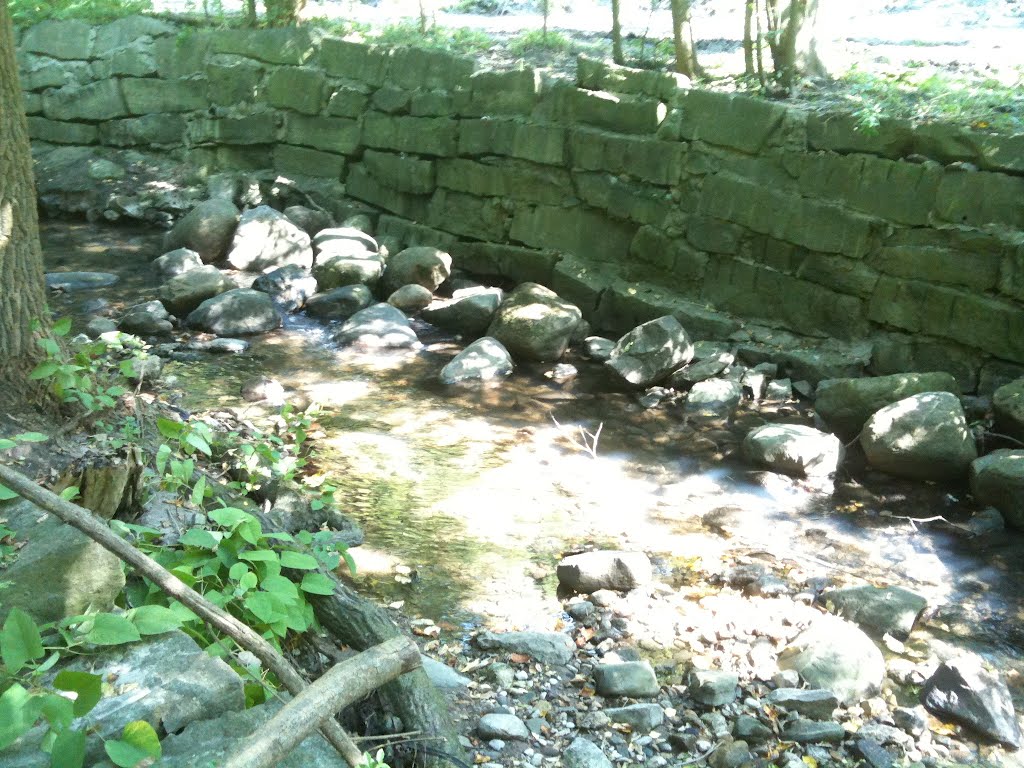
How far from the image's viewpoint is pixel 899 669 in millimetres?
4074

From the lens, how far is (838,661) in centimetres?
392

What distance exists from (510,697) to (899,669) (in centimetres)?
161

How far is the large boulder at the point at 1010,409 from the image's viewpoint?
610 cm

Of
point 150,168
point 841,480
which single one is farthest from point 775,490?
point 150,168

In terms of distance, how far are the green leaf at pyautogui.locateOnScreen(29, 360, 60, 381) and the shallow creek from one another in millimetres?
1580

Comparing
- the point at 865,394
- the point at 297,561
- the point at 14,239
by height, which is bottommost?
the point at 865,394

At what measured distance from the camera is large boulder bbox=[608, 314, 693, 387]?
24.5 ft

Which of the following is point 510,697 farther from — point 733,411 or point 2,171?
point 733,411

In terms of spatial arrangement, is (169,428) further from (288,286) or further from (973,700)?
(288,286)

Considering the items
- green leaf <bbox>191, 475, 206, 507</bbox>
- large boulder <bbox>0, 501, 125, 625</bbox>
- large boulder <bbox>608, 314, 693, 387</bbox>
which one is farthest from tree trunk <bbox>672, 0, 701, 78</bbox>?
large boulder <bbox>0, 501, 125, 625</bbox>

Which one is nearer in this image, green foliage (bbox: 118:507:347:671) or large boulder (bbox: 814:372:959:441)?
green foliage (bbox: 118:507:347:671)

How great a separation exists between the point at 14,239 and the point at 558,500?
2999 mm

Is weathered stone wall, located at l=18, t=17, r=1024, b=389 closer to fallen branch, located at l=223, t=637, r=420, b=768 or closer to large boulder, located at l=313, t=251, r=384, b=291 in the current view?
large boulder, located at l=313, t=251, r=384, b=291

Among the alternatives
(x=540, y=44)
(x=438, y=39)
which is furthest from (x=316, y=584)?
(x=438, y=39)
